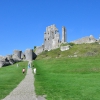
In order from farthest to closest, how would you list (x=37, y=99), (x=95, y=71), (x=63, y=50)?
(x=63, y=50) → (x=95, y=71) → (x=37, y=99)

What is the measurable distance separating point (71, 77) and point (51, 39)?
9139cm

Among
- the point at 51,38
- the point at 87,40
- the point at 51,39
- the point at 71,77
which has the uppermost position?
the point at 51,38

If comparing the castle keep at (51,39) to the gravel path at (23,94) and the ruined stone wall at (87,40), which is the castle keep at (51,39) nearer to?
the ruined stone wall at (87,40)

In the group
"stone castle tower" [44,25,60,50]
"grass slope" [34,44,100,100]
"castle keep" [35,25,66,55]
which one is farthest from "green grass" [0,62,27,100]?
"castle keep" [35,25,66,55]

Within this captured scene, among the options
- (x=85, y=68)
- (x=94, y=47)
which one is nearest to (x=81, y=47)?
(x=94, y=47)

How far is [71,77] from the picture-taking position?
3192cm

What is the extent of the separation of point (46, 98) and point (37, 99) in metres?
0.71

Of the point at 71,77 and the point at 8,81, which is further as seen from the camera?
the point at 71,77

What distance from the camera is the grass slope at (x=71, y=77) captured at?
A: 56.7ft

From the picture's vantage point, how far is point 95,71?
39094mm

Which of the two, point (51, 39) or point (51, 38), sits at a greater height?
point (51, 38)

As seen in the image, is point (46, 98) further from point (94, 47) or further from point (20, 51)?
point (20, 51)

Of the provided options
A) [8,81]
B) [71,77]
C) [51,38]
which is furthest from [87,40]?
Result: [8,81]

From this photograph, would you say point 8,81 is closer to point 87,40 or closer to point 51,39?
point 87,40
